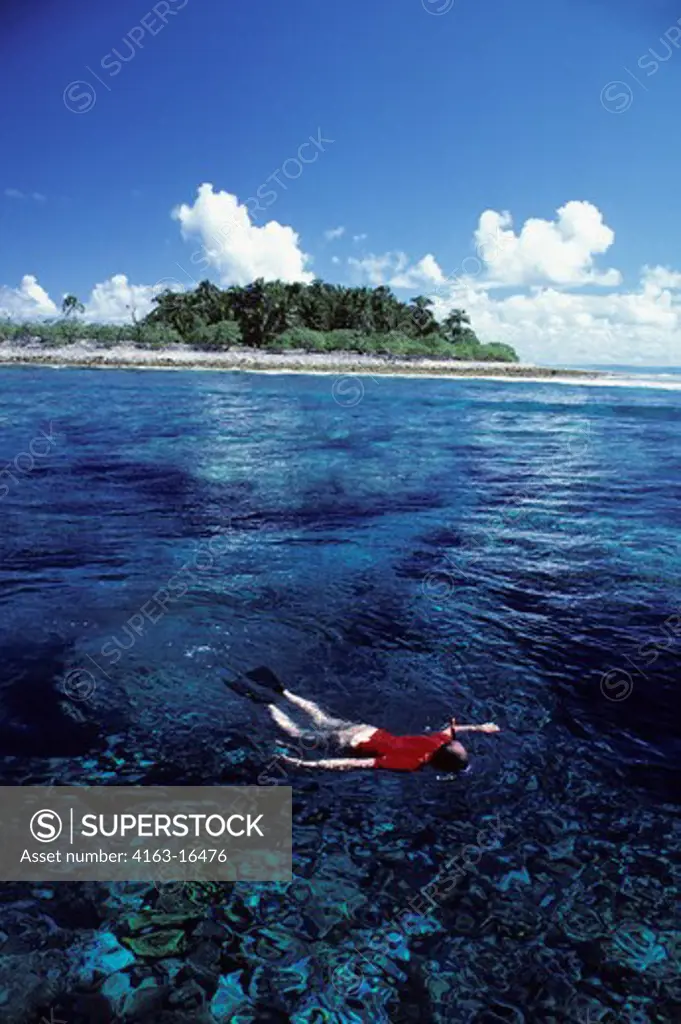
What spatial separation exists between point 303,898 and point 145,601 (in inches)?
253

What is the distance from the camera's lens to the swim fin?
8.03 meters

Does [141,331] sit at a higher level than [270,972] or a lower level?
higher

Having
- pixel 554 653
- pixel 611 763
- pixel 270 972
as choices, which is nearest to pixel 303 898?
pixel 270 972

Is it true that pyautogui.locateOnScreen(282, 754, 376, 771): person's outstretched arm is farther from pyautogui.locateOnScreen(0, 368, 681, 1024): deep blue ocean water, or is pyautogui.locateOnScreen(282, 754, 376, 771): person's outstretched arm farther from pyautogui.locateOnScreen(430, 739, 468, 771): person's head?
pyautogui.locateOnScreen(430, 739, 468, 771): person's head

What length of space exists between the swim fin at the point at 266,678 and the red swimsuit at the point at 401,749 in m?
1.57

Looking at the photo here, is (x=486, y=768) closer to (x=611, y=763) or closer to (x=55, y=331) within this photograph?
(x=611, y=763)

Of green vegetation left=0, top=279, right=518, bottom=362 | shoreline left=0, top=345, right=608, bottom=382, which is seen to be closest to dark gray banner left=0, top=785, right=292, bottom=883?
shoreline left=0, top=345, right=608, bottom=382

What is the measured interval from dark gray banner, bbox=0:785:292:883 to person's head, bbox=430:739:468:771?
5.17ft

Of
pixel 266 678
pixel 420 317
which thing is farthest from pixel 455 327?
pixel 266 678

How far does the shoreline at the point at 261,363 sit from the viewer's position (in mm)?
89312

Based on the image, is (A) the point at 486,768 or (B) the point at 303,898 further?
(A) the point at 486,768

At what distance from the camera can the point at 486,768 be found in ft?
21.6

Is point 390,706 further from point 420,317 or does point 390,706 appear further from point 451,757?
point 420,317

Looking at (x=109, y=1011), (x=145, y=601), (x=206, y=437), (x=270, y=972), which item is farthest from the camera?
(x=206, y=437)
